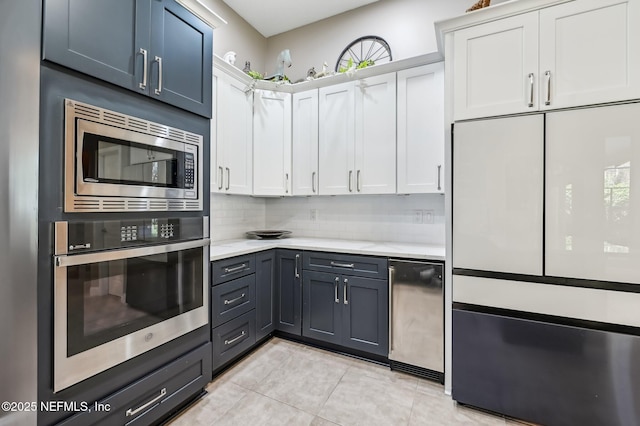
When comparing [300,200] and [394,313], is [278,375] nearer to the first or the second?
[394,313]

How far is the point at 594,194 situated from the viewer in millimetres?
1531

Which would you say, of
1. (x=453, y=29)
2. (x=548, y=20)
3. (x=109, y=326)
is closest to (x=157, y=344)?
(x=109, y=326)

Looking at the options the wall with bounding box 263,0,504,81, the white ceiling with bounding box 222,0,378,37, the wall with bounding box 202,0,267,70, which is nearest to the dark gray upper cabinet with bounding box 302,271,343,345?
the wall with bounding box 263,0,504,81

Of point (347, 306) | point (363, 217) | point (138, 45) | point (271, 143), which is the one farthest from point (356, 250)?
point (138, 45)

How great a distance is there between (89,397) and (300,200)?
7.82 ft

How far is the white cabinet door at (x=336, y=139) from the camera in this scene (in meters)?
2.73

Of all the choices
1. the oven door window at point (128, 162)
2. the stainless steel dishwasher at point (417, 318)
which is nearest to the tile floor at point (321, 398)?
the stainless steel dishwasher at point (417, 318)

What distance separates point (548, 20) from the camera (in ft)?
5.37

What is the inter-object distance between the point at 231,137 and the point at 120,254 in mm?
1503

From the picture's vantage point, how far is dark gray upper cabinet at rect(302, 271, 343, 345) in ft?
7.94

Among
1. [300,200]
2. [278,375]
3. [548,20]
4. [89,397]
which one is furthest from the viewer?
[300,200]

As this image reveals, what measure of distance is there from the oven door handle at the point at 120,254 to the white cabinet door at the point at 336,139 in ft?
4.66

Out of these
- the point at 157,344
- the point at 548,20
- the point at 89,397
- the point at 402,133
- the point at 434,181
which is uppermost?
the point at 548,20

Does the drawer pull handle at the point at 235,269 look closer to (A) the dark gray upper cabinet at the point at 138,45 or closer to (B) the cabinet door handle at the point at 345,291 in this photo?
(B) the cabinet door handle at the point at 345,291
